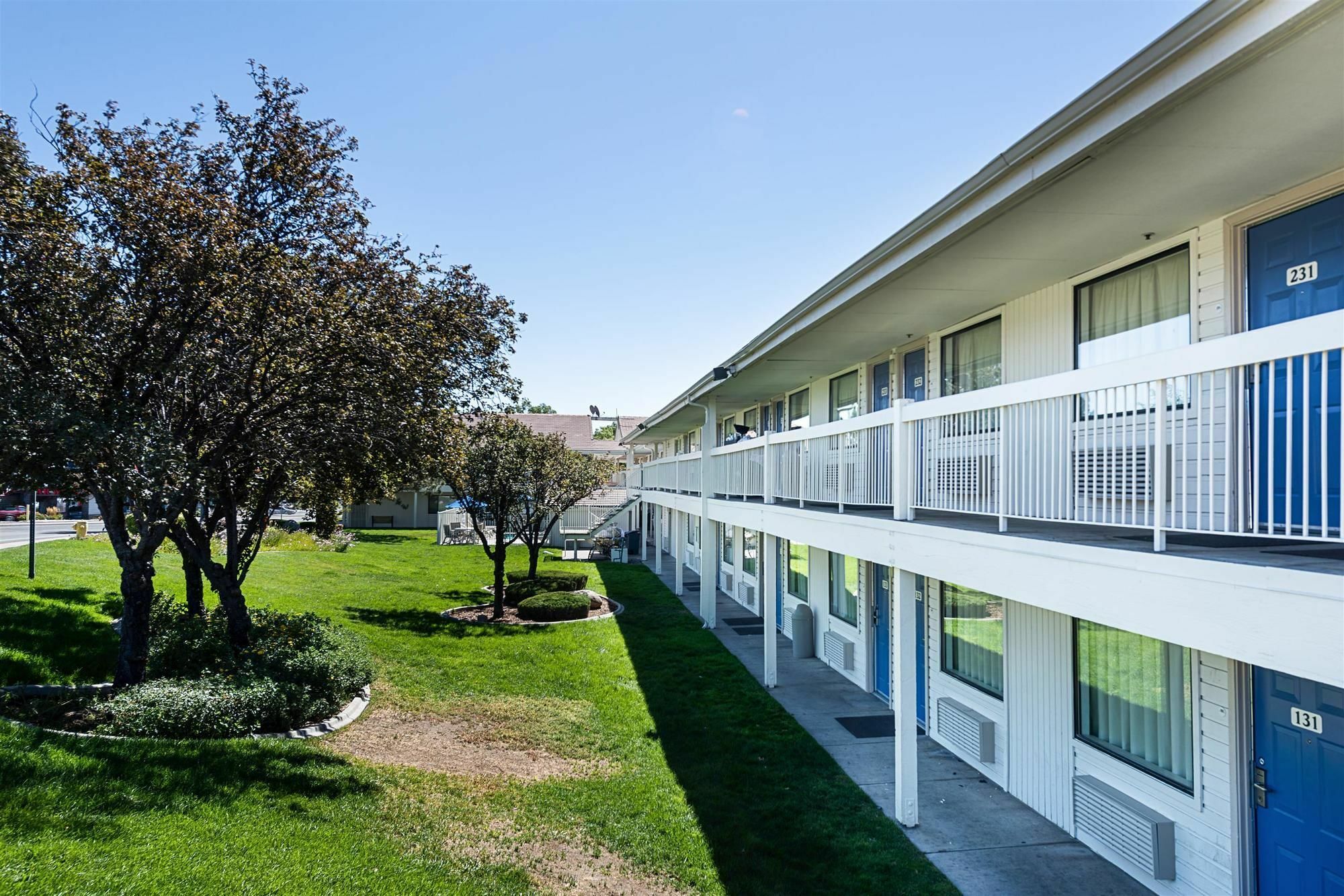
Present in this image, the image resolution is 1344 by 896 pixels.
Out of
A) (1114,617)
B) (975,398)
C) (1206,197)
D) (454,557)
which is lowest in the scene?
(454,557)

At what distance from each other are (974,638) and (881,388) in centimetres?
436

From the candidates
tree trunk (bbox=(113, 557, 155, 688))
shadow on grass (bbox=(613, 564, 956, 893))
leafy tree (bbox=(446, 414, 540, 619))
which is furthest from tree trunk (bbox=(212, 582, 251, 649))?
leafy tree (bbox=(446, 414, 540, 619))

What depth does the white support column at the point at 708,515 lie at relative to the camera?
15914 millimetres

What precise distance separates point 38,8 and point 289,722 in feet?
26.7

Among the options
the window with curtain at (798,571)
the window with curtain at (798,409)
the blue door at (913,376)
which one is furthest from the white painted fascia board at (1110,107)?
the window with curtain at (798,571)

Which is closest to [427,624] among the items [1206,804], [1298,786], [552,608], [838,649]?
[552,608]

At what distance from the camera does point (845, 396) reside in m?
13.1

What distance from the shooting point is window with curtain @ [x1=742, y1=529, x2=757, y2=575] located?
762 inches

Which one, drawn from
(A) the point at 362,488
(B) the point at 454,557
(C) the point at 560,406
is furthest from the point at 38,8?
(C) the point at 560,406

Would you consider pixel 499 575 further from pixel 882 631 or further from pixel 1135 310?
pixel 1135 310

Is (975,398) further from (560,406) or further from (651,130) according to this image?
(560,406)

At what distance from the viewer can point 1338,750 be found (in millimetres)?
4531

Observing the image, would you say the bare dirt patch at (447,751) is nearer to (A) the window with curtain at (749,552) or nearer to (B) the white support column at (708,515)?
(B) the white support column at (708,515)

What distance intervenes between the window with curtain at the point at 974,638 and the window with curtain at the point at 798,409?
627 cm
